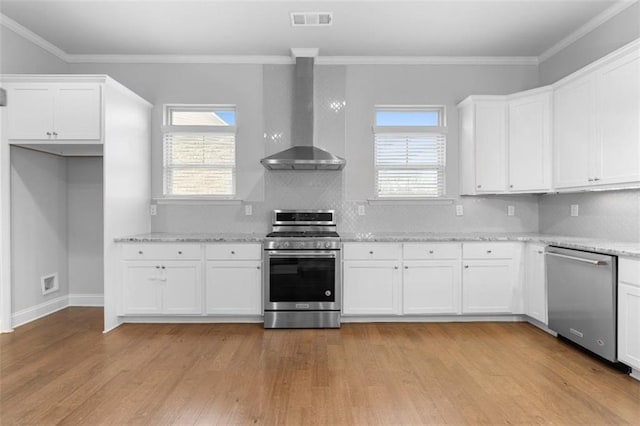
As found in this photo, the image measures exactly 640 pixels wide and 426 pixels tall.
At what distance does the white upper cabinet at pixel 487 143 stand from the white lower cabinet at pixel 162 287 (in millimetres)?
3191

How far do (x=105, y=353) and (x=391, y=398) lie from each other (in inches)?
91.3

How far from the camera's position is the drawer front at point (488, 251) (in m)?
3.87

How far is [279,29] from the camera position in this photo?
12.5ft

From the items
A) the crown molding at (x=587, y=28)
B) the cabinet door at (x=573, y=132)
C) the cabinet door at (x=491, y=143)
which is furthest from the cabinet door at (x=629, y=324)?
the crown molding at (x=587, y=28)

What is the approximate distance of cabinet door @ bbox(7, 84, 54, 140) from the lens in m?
3.57

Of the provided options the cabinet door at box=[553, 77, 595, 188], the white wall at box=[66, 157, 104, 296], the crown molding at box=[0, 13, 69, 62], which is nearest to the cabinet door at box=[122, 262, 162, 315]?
the white wall at box=[66, 157, 104, 296]

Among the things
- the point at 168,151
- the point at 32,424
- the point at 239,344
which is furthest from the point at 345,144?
the point at 32,424

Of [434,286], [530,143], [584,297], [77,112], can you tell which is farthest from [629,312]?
[77,112]

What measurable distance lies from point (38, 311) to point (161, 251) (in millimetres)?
1555

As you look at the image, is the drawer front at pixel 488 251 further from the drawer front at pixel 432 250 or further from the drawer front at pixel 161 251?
the drawer front at pixel 161 251

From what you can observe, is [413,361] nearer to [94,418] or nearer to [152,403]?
[152,403]

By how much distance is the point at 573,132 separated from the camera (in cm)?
359

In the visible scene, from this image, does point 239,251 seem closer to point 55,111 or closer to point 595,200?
point 55,111

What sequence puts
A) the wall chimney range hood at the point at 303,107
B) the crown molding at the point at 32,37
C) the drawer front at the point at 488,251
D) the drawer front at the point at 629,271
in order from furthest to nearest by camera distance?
the wall chimney range hood at the point at 303,107, the drawer front at the point at 488,251, the crown molding at the point at 32,37, the drawer front at the point at 629,271
